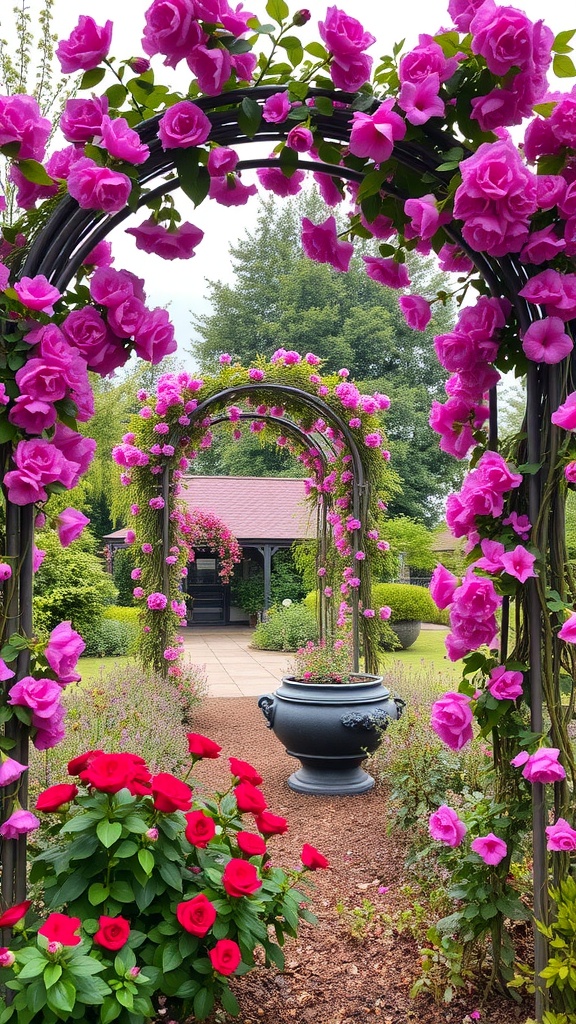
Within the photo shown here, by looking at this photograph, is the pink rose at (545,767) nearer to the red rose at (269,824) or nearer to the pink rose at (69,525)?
the red rose at (269,824)

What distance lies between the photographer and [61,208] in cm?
197

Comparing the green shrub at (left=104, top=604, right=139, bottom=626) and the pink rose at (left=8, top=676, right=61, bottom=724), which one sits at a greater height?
the pink rose at (left=8, top=676, right=61, bottom=724)

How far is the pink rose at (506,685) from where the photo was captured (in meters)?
2.09

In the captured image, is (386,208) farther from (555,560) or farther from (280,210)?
(280,210)

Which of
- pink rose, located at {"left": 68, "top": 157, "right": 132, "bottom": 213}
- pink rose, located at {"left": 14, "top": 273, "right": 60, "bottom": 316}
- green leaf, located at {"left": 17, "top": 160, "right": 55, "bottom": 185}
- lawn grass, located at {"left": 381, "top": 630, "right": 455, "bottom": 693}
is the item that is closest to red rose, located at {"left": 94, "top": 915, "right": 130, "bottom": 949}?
pink rose, located at {"left": 14, "top": 273, "right": 60, "bottom": 316}

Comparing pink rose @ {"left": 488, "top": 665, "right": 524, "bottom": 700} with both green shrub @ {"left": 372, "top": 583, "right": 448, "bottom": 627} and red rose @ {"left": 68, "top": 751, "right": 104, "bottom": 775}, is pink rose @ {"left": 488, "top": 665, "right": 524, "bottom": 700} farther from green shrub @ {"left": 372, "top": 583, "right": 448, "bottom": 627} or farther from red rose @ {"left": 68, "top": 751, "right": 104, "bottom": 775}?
green shrub @ {"left": 372, "top": 583, "right": 448, "bottom": 627}

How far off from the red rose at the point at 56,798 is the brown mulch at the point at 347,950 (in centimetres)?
76

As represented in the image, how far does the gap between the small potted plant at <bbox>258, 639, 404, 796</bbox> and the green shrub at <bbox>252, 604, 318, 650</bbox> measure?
27.2 ft

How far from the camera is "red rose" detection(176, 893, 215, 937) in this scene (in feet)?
5.97

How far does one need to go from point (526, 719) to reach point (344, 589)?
15.9ft

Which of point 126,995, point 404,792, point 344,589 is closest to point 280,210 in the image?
point 344,589

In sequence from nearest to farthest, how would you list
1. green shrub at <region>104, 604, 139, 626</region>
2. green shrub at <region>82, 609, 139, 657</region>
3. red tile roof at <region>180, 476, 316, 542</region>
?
green shrub at <region>82, 609, 139, 657</region> → green shrub at <region>104, 604, 139, 626</region> → red tile roof at <region>180, 476, 316, 542</region>

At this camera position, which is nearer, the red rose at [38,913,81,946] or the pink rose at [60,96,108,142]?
the red rose at [38,913,81,946]

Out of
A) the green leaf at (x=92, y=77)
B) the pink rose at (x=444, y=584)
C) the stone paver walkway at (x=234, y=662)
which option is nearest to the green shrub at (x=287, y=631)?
the stone paver walkway at (x=234, y=662)
